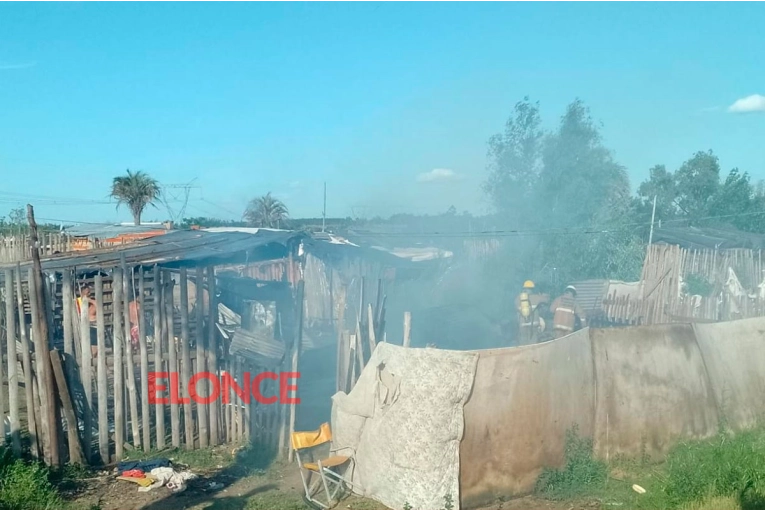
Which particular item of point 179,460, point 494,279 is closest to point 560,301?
point 494,279

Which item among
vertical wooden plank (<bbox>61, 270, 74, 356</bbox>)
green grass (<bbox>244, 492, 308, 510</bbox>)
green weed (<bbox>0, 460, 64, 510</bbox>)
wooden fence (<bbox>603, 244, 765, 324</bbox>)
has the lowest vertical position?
green grass (<bbox>244, 492, 308, 510</bbox>)

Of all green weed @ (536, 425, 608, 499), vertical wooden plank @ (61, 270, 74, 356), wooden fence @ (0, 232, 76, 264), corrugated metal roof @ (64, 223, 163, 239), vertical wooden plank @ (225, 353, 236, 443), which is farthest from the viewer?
corrugated metal roof @ (64, 223, 163, 239)

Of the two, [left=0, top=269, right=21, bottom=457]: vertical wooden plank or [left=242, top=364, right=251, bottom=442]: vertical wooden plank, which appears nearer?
[left=0, top=269, right=21, bottom=457]: vertical wooden plank

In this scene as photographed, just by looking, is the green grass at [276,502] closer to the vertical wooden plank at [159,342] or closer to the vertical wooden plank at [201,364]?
the vertical wooden plank at [201,364]

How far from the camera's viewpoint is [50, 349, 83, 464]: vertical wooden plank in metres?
6.91

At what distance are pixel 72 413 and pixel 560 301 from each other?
1307cm

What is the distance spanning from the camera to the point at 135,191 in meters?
38.1

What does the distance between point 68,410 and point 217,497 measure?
1.94m

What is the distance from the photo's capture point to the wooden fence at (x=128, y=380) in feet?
22.8

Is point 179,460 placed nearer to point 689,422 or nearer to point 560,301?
point 689,422

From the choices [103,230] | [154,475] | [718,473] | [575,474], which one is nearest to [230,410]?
[154,475]

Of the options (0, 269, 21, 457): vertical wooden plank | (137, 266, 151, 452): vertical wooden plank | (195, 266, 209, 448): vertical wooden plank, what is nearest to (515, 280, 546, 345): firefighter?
(195, 266, 209, 448): vertical wooden plank

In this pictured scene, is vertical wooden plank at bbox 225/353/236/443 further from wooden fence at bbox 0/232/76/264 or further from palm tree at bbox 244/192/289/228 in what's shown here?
palm tree at bbox 244/192/289/228

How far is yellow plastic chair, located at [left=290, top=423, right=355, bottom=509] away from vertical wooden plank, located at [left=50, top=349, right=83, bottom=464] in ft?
7.75
